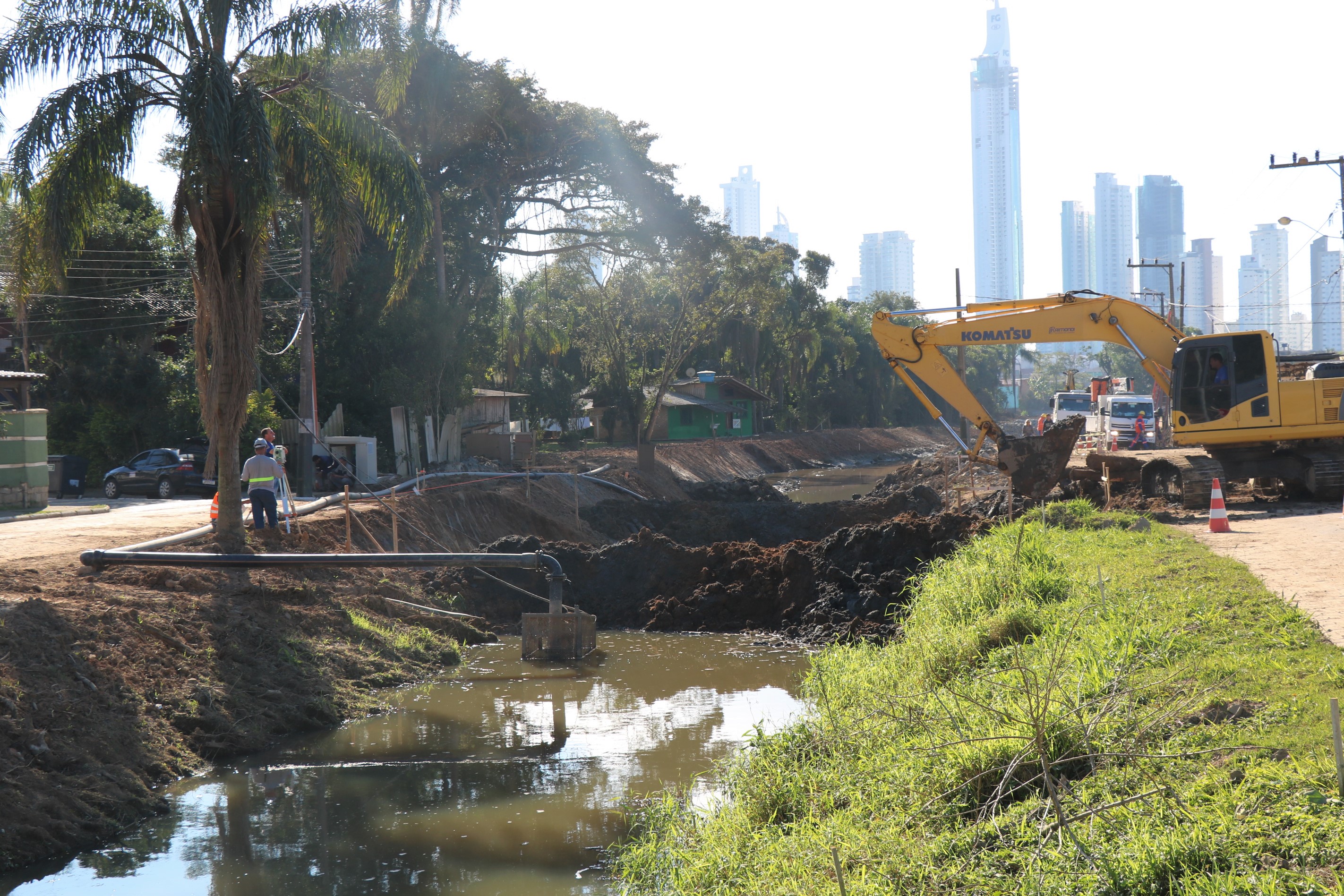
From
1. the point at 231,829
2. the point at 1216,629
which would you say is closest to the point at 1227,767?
the point at 1216,629

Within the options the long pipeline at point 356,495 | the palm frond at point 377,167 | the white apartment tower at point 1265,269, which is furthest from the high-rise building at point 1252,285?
the palm frond at point 377,167

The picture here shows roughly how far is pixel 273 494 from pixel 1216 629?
13.2m

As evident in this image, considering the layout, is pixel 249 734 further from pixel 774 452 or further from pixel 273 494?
pixel 774 452

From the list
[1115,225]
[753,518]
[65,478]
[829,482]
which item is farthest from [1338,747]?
[1115,225]

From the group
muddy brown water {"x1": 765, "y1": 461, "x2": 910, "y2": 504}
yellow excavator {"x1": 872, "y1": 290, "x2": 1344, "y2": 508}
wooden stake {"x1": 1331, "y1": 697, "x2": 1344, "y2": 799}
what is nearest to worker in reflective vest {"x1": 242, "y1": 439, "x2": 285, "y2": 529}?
yellow excavator {"x1": 872, "y1": 290, "x2": 1344, "y2": 508}

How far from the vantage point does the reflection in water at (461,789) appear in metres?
6.95

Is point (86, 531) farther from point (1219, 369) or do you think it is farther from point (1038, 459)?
point (1219, 369)

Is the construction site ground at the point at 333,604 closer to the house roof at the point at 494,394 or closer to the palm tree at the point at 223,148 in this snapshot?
the palm tree at the point at 223,148

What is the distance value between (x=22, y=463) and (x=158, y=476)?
16.8 ft

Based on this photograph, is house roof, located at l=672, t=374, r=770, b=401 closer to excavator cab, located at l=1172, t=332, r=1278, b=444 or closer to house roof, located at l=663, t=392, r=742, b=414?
house roof, located at l=663, t=392, r=742, b=414

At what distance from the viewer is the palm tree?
13250mm

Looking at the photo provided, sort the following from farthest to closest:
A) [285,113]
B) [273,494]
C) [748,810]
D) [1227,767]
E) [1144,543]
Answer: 1. [273,494]
2. [285,113]
3. [1144,543]
4. [748,810]
5. [1227,767]

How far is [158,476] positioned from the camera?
2792 centimetres

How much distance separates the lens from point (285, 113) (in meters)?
14.3
